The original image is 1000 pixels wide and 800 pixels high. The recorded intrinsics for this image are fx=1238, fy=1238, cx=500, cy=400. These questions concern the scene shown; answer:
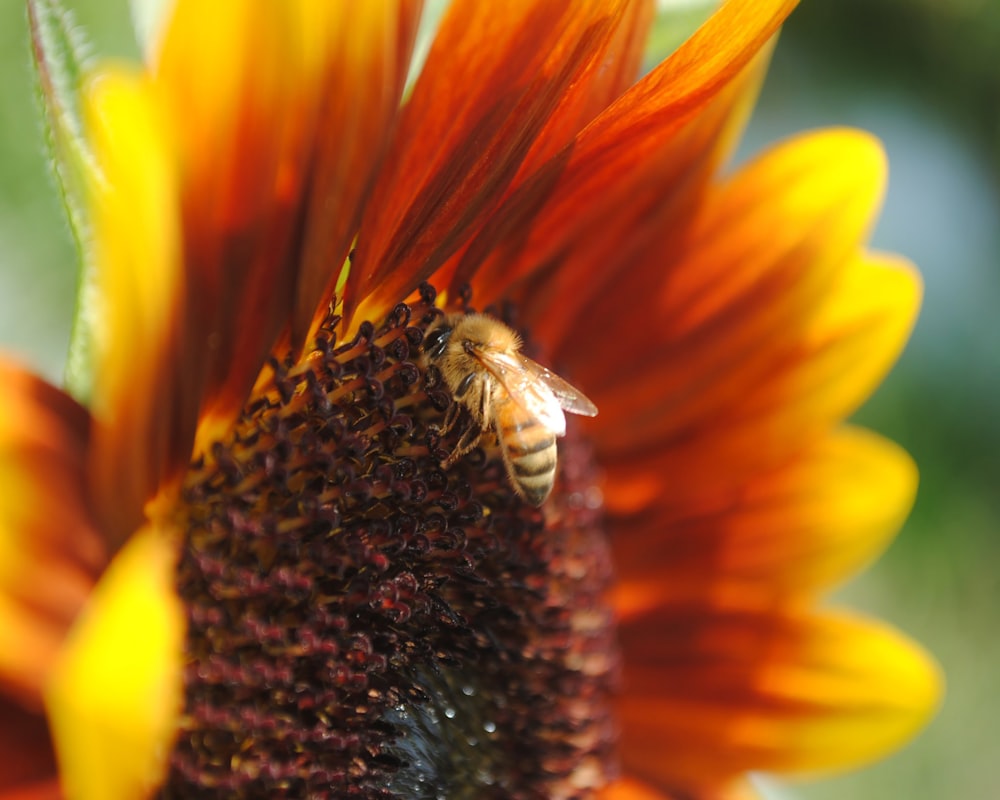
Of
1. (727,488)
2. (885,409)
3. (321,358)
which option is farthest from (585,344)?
(885,409)

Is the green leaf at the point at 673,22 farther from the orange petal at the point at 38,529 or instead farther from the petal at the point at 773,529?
the orange petal at the point at 38,529

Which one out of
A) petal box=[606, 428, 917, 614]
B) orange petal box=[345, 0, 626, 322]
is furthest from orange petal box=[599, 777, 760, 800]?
orange petal box=[345, 0, 626, 322]

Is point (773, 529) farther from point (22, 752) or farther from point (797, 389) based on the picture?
point (22, 752)

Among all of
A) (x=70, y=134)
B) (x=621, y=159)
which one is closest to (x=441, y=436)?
(x=621, y=159)

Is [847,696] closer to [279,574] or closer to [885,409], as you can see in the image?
[279,574]

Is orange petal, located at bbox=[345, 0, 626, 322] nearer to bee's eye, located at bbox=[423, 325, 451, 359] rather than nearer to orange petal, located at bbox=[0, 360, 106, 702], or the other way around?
bee's eye, located at bbox=[423, 325, 451, 359]

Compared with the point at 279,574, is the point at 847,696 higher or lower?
higher
